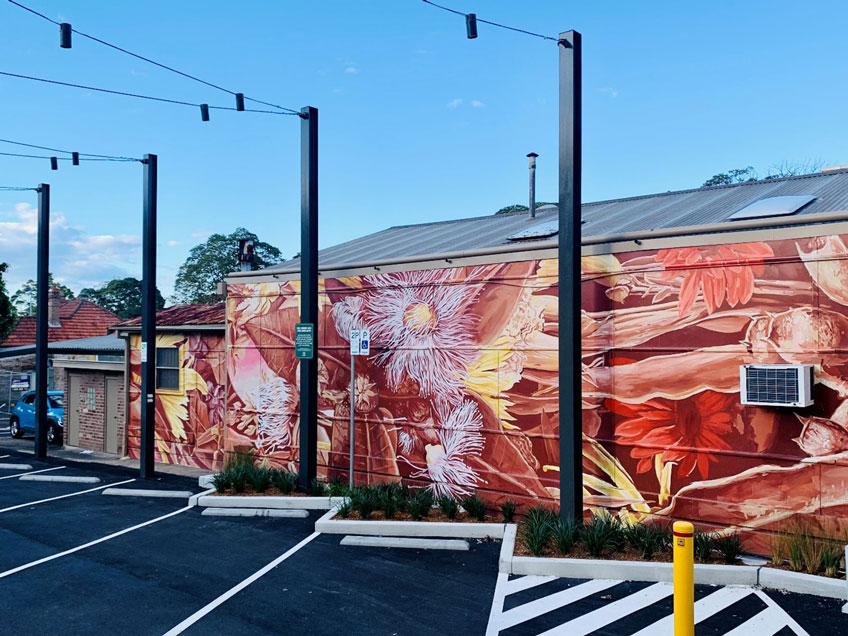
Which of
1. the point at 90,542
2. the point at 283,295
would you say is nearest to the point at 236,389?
the point at 283,295

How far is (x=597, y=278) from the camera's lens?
9.73m

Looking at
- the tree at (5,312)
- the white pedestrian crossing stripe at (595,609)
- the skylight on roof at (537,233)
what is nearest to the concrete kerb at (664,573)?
the white pedestrian crossing stripe at (595,609)

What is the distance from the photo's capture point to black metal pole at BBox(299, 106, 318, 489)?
39.3ft

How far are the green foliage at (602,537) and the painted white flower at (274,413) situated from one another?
712 cm

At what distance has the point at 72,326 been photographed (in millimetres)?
38062

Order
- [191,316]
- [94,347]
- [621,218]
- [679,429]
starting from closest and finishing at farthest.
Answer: [679,429] < [621,218] < [191,316] < [94,347]

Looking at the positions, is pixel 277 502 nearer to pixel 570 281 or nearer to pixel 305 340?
pixel 305 340

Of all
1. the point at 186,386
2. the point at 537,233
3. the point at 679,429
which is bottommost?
the point at 186,386

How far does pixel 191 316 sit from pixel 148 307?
216 centimetres

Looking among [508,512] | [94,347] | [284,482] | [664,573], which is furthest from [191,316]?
[664,573]

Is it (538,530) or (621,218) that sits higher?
(621,218)

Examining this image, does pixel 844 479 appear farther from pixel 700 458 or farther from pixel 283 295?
pixel 283 295

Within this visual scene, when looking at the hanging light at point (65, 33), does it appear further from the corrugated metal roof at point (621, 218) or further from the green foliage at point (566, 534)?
the green foliage at point (566, 534)

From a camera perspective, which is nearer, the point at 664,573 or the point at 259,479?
the point at 664,573
